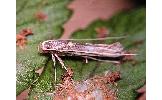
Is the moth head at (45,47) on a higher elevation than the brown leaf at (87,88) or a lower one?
higher

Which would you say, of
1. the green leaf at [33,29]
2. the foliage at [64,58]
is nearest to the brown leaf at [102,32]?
the foliage at [64,58]

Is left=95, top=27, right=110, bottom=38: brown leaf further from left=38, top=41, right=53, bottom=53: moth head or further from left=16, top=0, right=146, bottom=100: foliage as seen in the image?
left=38, top=41, right=53, bottom=53: moth head

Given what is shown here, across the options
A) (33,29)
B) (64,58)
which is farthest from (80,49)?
(33,29)

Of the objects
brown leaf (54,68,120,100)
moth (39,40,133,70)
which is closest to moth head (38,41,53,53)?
moth (39,40,133,70)

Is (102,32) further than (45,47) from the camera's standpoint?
Yes

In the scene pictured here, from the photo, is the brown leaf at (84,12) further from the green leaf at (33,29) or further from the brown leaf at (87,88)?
the brown leaf at (87,88)

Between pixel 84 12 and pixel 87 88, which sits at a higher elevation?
pixel 84 12

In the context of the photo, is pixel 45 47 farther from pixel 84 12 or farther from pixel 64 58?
pixel 84 12
